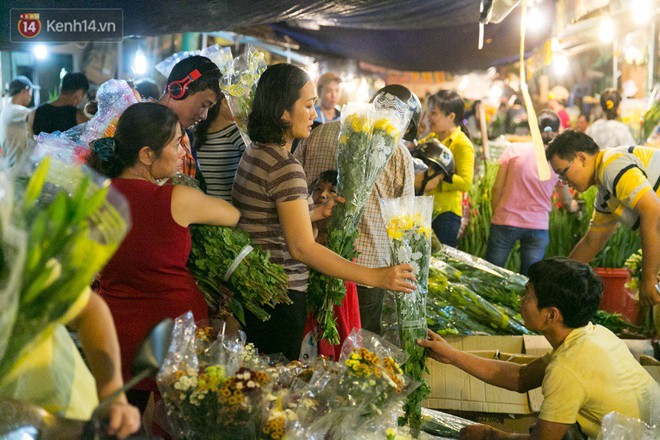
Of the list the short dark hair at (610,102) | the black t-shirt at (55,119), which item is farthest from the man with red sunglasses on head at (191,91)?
the short dark hair at (610,102)

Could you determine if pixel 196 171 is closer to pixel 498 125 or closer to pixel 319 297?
pixel 319 297

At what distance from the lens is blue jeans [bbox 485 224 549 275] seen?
20.8 feet

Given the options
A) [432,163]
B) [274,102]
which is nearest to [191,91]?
[274,102]

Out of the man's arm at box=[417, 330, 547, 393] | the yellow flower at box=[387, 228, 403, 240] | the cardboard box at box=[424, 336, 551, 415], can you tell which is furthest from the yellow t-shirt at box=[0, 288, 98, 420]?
the cardboard box at box=[424, 336, 551, 415]

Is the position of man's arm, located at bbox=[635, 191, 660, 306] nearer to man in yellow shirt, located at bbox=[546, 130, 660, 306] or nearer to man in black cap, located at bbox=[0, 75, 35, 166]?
man in yellow shirt, located at bbox=[546, 130, 660, 306]

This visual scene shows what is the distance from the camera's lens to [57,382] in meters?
1.73

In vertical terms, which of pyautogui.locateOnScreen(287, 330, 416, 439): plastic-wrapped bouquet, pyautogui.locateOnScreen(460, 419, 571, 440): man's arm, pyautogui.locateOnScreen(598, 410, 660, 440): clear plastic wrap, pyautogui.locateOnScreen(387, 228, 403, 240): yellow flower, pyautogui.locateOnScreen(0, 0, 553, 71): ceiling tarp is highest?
pyautogui.locateOnScreen(0, 0, 553, 71): ceiling tarp

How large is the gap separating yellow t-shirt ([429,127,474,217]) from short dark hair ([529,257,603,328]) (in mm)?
2880

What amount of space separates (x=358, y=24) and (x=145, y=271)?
5230 mm

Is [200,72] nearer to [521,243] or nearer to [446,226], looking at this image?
[446,226]

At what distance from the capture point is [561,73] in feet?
44.0

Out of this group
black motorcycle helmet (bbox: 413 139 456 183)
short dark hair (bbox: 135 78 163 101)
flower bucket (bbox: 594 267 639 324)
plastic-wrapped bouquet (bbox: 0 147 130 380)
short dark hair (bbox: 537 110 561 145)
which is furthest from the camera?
short dark hair (bbox: 537 110 561 145)

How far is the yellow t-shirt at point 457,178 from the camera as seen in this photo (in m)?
5.90

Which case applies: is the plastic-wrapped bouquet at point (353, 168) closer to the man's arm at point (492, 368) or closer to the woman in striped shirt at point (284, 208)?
the woman in striped shirt at point (284, 208)
